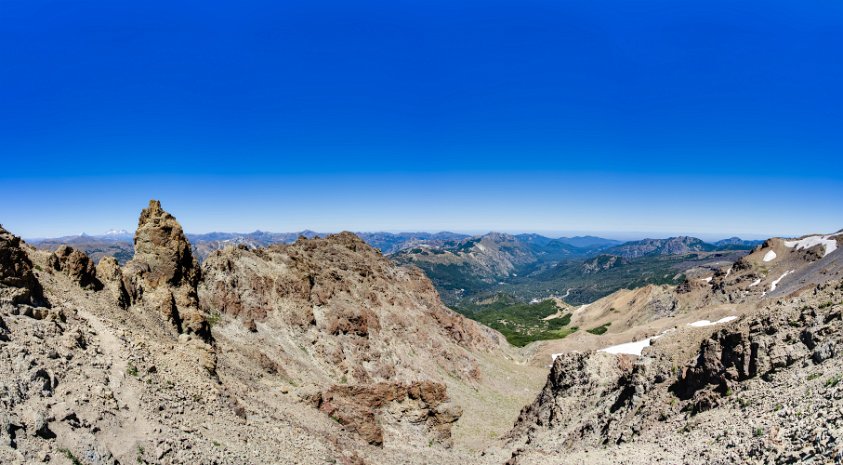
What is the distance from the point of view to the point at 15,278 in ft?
74.4

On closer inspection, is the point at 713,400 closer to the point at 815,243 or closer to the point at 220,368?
the point at 220,368

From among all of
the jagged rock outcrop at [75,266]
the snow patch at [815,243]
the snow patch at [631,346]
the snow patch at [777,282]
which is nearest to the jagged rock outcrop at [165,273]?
the jagged rock outcrop at [75,266]

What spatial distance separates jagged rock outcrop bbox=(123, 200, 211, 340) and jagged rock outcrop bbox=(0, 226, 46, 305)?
1268 cm

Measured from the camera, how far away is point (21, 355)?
60.8ft

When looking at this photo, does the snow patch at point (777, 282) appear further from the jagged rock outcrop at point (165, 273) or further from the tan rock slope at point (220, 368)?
the jagged rock outcrop at point (165, 273)

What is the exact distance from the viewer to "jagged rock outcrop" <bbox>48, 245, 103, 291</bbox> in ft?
102

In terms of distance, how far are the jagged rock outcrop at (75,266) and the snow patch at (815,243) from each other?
162169 mm

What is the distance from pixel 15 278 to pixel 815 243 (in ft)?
586

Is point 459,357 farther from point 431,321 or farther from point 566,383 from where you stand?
point 566,383

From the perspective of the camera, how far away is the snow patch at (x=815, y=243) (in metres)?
130

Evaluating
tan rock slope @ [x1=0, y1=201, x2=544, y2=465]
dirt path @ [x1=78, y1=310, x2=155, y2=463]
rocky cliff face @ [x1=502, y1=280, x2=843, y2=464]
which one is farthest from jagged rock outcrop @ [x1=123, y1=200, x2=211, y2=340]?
rocky cliff face @ [x1=502, y1=280, x2=843, y2=464]

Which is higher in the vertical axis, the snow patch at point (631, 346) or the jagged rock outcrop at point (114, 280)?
the jagged rock outcrop at point (114, 280)

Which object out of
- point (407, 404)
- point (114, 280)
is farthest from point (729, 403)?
point (114, 280)

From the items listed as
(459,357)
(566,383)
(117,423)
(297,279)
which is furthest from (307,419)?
(459,357)
